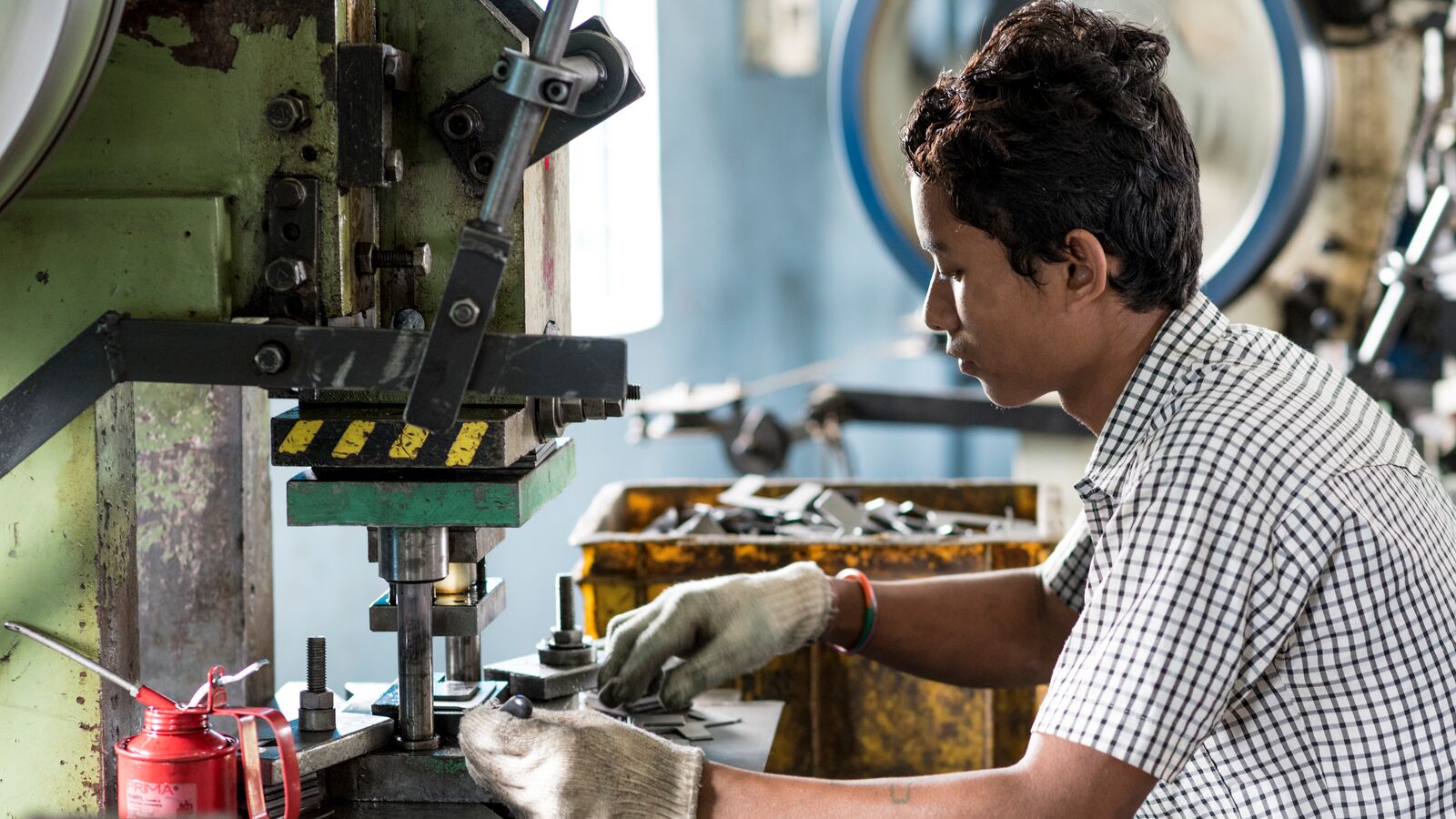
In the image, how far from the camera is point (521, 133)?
0.89 metres

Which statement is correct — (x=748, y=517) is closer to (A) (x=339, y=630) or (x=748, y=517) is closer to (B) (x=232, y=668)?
(B) (x=232, y=668)

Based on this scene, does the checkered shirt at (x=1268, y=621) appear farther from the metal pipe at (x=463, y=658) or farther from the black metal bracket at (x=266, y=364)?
the metal pipe at (x=463, y=658)

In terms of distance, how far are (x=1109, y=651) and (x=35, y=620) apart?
2.69ft

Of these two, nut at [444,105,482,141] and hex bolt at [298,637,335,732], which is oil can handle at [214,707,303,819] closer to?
hex bolt at [298,637,335,732]

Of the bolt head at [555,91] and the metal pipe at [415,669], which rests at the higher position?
the bolt head at [555,91]

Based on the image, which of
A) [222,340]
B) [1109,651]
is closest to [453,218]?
[222,340]

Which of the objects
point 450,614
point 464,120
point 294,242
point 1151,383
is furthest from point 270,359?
point 1151,383

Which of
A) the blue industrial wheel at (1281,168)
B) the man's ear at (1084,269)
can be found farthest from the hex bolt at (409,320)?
the blue industrial wheel at (1281,168)

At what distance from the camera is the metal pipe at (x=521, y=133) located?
0.89 m

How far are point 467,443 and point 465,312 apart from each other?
0.19 metres

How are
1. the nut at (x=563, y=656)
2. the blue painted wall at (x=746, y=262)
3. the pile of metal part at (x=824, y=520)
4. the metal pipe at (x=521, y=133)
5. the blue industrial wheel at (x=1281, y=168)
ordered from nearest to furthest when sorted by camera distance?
the metal pipe at (x=521, y=133)
the nut at (x=563, y=656)
the pile of metal part at (x=824, y=520)
the blue industrial wheel at (x=1281, y=168)
the blue painted wall at (x=746, y=262)

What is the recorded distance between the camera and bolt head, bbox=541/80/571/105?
34.9 inches

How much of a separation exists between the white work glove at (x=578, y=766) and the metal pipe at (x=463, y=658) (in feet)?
0.70

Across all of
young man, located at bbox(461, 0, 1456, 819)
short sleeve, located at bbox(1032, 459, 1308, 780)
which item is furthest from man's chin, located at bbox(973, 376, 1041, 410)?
short sleeve, located at bbox(1032, 459, 1308, 780)
